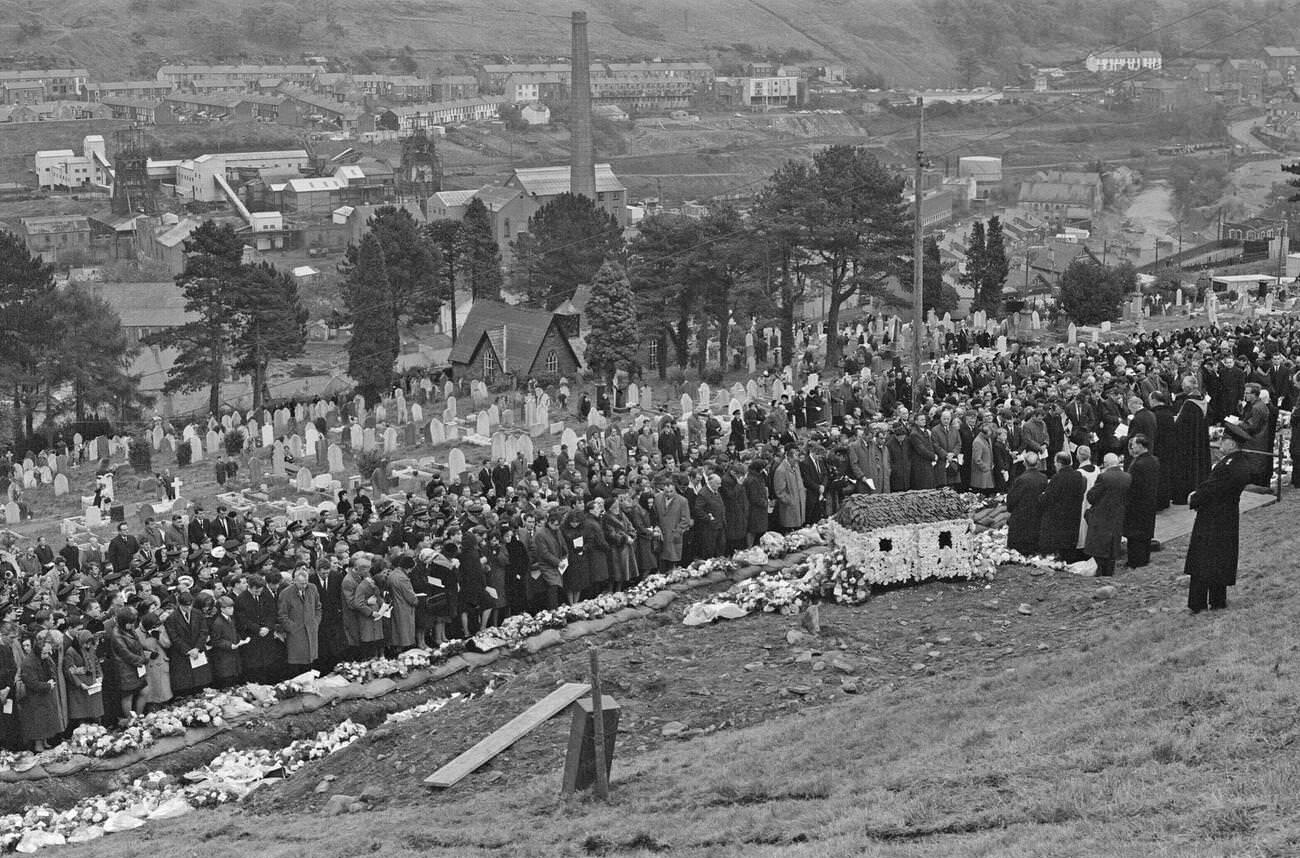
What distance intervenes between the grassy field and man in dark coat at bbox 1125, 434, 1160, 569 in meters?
0.26

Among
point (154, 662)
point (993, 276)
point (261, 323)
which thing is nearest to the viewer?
point (154, 662)

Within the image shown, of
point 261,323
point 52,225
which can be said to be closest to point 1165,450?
point 261,323

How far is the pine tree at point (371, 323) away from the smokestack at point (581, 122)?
6314 centimetres

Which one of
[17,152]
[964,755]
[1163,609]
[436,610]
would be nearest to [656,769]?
[964,755]

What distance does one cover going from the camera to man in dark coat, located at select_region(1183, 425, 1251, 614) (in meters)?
13.5

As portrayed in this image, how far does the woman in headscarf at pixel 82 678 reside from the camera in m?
16.0

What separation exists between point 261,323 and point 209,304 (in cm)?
175

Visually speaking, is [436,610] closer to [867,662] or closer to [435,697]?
[435,697]

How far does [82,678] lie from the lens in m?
16.1

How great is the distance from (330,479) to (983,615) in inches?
701

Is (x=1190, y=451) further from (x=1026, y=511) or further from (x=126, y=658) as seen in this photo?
(x=126, y=658)

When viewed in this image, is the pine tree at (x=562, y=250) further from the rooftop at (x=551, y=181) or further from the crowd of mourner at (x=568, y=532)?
the rooftop at (x=551, y=181)

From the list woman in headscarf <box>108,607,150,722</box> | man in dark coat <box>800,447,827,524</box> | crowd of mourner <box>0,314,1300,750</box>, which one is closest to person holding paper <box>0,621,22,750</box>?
crowd of mourner <box>0,314,1300,750</box>

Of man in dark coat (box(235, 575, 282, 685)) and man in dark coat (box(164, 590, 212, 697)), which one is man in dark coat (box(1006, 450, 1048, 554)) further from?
man in dark coat (box(164, 590, 212, 697))
